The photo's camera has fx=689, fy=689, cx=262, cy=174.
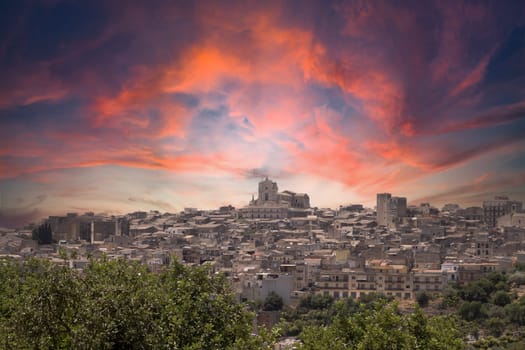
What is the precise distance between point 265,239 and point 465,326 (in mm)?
15351

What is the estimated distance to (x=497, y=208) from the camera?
33906 mm

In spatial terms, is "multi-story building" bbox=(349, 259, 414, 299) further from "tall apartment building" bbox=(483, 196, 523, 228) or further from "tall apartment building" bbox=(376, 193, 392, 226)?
"tall apartment building" bbox=(376, 193, 392, 226)

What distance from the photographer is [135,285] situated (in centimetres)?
761

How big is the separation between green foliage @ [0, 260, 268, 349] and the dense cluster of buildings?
1103 cm

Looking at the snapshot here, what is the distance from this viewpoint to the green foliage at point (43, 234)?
103 ft

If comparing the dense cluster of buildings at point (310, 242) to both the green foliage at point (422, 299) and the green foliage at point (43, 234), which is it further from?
the green foliage at point (422, 299)

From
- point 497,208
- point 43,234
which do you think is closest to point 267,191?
point 497,208

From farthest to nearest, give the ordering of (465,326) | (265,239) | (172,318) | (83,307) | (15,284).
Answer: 1. (265,239)
2. (465,326)
3. (15,284)
4. (172,318)
5. (83,307)

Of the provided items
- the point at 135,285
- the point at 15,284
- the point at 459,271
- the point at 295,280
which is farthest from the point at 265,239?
the point at 135,285

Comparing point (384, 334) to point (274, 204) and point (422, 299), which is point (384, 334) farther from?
point (274, 204)

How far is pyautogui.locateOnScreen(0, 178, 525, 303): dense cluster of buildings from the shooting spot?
23453 millimetres

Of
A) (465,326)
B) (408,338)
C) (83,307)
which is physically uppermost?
(83,307)

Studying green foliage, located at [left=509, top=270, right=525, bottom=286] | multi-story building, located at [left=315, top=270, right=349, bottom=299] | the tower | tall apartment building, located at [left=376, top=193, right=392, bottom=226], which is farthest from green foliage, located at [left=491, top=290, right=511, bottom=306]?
the tower

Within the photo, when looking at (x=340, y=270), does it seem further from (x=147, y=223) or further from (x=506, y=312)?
(x=147, y=223)
